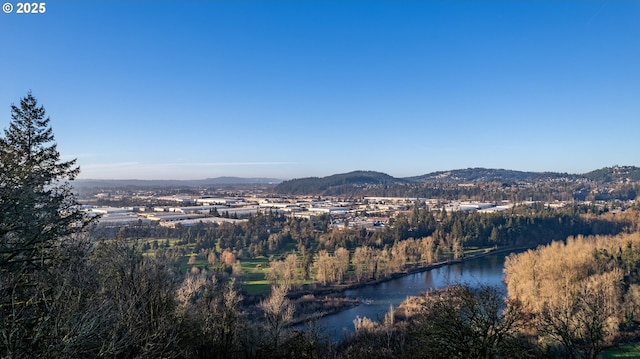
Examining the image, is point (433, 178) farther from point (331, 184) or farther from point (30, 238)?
point (30, 238)

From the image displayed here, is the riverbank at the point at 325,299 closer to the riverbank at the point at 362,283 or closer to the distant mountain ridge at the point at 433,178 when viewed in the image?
the riverbank at the point at 362,283

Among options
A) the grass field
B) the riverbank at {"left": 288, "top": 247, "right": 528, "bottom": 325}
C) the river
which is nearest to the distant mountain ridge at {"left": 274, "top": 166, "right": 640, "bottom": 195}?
the grass field

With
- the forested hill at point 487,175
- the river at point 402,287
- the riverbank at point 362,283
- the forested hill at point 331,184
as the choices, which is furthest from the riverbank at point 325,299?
the forested hill at point 487,175

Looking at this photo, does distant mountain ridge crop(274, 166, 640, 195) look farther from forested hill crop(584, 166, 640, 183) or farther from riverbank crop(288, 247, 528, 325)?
riverbank crop(288, 247, 528, 325)

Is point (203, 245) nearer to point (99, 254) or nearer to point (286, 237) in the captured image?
point (286, 237)

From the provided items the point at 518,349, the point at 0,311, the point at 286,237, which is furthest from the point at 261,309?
the point at 286,237
